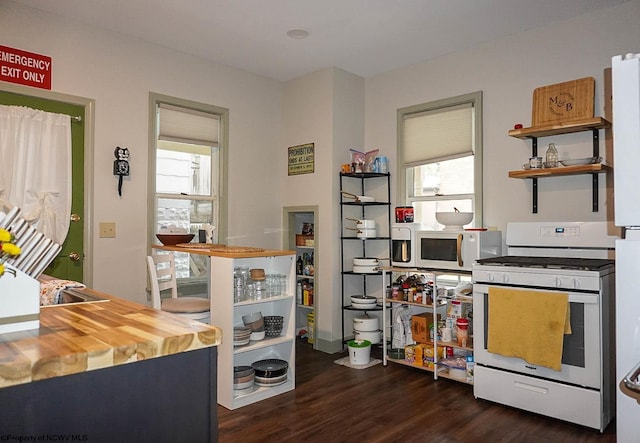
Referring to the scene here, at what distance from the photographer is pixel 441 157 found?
4.05 m

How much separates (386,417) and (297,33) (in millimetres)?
2881

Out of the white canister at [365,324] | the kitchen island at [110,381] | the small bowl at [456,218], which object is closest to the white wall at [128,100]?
the white canister at [365,324]

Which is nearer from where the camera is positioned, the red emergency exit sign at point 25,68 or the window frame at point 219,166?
the red emergency exit sign at point 25,68

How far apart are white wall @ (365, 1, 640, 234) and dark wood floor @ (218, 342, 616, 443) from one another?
142cm

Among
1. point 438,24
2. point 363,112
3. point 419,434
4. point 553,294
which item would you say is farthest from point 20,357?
point 363,112

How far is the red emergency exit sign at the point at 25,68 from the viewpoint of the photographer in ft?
10.0

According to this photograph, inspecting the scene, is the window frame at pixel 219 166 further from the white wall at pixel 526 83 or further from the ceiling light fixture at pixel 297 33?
the white wall at pixel 526 83

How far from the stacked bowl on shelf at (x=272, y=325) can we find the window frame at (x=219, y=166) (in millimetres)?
1279

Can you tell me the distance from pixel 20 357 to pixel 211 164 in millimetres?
3414

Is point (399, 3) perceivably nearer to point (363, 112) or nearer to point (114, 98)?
point (363, 112)

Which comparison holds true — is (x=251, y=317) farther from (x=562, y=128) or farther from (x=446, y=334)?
(x=562, y=128)

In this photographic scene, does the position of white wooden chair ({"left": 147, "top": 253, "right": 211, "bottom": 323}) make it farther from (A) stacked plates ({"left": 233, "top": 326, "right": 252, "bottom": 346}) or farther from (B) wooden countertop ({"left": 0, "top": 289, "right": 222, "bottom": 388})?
(B) wooden countertop ({"left": 0, "top": 289, "right": 222, "bottom": 388})

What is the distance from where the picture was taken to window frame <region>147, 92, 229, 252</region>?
3.77 meters

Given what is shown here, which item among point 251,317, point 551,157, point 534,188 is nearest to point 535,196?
point 534,188
